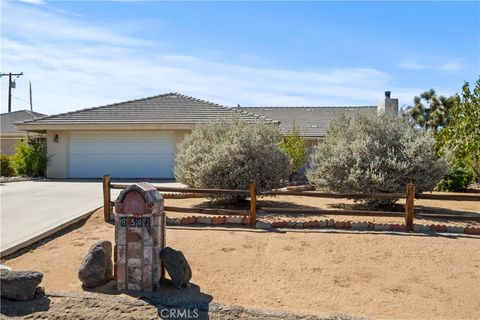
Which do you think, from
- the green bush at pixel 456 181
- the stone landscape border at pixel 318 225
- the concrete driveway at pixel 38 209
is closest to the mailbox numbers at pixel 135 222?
the concrete driveway at pixel 38 209

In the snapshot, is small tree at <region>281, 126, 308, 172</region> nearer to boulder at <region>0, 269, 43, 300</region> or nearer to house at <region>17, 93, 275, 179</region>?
house at <region>17, 93, 275, 179</region>

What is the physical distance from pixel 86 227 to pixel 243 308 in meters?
5.84

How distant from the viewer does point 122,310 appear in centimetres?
554

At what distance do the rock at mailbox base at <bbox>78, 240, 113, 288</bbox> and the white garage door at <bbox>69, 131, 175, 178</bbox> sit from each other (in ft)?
49.4

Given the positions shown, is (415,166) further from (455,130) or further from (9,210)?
(9,210)

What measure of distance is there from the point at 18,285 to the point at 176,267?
6.38 feet

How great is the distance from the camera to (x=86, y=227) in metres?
10.3

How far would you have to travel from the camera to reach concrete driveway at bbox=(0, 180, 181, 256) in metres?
9.19

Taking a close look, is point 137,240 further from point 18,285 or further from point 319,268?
point 319,268

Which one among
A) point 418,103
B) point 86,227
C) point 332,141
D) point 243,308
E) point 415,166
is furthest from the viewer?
point 418,103

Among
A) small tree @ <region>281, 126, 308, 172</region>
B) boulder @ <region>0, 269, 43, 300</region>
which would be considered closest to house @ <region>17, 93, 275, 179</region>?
small tree @ <region>281, 126, 308, 172</region>

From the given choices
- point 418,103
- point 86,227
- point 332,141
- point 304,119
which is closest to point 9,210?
point 86,227

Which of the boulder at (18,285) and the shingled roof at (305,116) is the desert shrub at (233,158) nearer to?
the boulder at (18,285)

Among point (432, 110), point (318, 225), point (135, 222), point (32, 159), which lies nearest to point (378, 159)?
point (318, 225)
